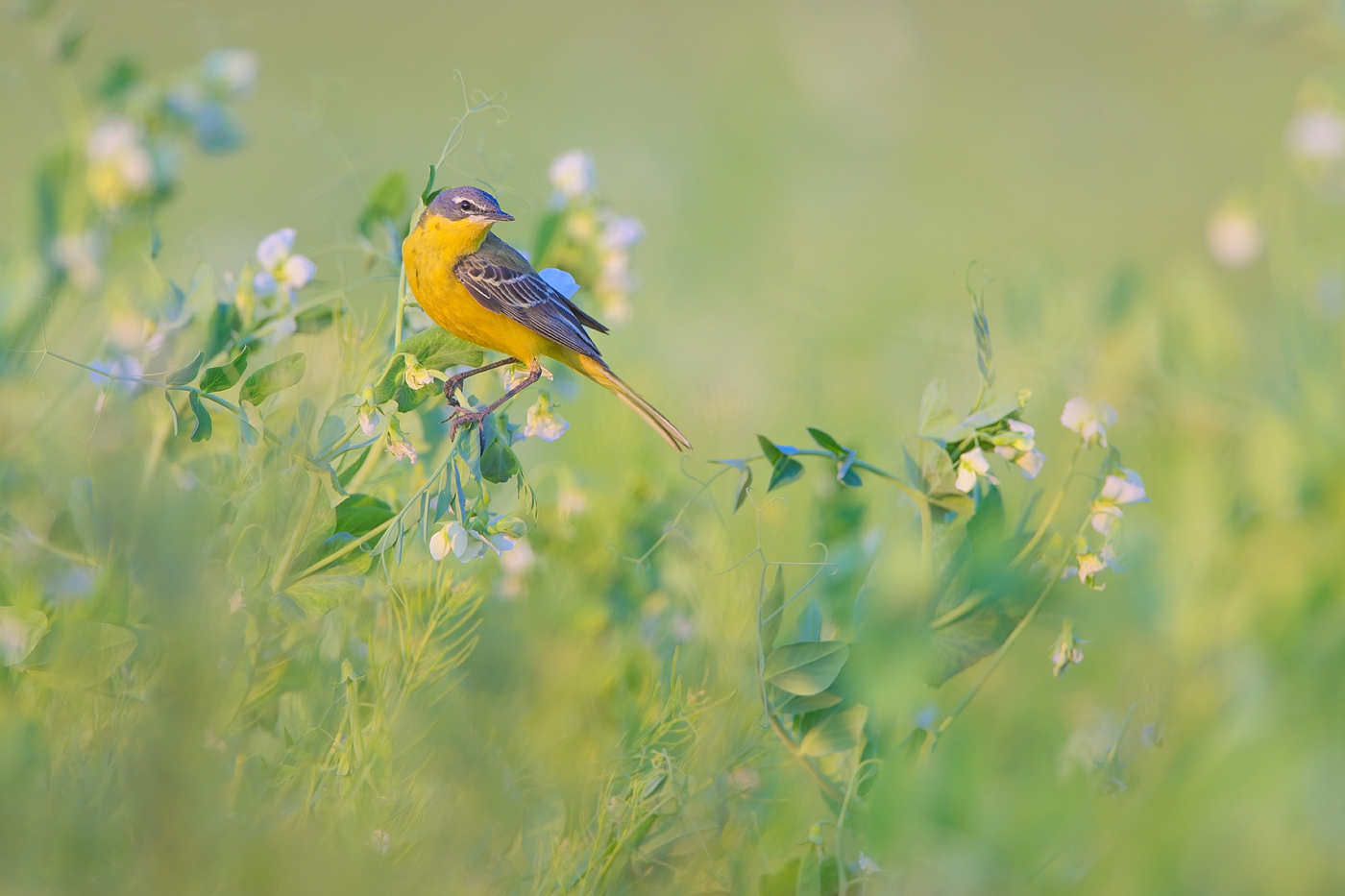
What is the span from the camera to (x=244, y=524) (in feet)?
3.95

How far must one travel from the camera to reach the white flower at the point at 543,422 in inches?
49.7

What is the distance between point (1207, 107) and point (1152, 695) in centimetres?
645

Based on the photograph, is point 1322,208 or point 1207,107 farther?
point 1207,107

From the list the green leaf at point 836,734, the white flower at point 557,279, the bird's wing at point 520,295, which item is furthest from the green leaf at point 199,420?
the green leaf at point 836,734

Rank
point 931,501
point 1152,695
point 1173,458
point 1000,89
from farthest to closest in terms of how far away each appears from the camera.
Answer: point 1000,89 < point 1173,458 < point 1152,695 < point 931,501

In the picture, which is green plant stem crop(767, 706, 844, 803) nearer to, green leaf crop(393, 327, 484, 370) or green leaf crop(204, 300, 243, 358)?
green leaf crop(393, 327, 484, 370)

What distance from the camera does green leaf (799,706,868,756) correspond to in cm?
128

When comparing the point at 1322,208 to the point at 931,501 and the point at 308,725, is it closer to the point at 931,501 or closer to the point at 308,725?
the point at 931,501

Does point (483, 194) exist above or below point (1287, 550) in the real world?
above

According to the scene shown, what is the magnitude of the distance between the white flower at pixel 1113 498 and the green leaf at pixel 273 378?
2.82ft

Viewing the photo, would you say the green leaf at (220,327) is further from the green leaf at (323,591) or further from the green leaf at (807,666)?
the green leaf at (807,666)

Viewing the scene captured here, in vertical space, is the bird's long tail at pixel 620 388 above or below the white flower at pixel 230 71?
below

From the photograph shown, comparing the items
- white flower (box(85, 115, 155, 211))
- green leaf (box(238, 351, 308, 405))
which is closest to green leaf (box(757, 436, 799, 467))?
green leaf (box(238, 351, 308, 405))

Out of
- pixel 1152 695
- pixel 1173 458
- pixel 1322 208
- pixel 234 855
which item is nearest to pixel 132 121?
pixel 234 855
